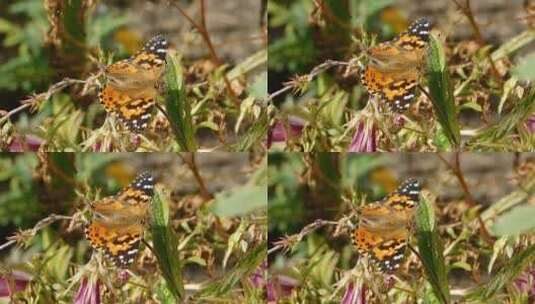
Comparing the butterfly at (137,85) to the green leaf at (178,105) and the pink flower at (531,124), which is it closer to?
the green leaf at (178,105)

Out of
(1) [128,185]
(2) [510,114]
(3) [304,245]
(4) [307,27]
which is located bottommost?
(3) [304,245]

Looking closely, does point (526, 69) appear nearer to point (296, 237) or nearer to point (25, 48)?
point (296, 237)

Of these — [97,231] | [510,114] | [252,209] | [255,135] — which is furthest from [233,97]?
[510,114]

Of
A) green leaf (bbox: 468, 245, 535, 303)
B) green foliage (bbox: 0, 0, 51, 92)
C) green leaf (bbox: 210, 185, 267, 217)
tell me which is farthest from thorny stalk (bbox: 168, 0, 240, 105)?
green leaf (bbox: 468, 245, 535, 303)

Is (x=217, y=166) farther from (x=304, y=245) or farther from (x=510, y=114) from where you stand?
(x=510, y=114)

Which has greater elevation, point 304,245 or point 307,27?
point 307,27

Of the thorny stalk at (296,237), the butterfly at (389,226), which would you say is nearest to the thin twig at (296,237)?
the thorny stalk at (296,237)

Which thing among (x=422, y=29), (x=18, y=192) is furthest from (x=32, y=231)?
(x=422, y=29)

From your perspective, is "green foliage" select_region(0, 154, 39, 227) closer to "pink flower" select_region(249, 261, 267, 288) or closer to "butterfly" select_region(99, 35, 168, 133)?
"butterfly" select_region(99, 35, 168, 133)
